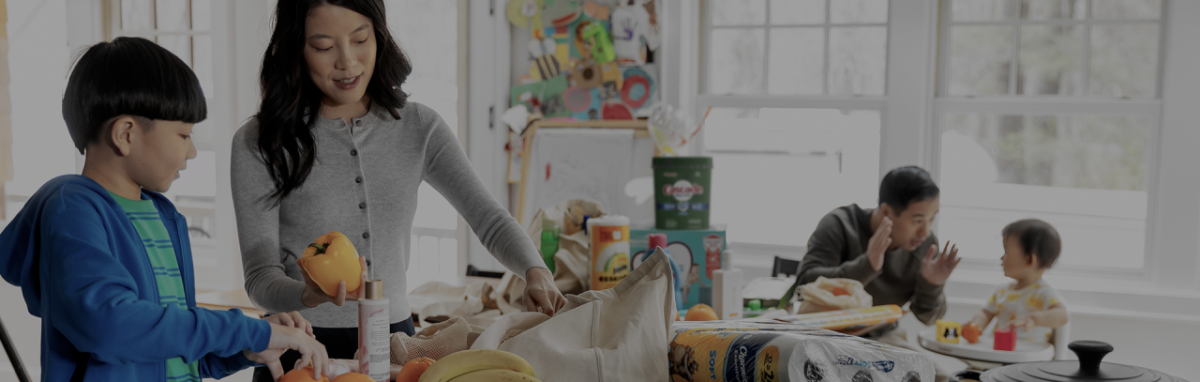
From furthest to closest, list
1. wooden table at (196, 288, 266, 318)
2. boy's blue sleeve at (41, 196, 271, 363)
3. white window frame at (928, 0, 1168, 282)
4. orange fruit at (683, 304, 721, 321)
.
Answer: white window frame at (928, 0, 1168, 282)
wooden table at (196, 288, 266, 318)
orange fruit at (683, 304, 721, 321)
boy's blue sleeve at (41, 196, 271, 363)

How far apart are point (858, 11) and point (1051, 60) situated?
74cm

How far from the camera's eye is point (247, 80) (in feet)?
11.7

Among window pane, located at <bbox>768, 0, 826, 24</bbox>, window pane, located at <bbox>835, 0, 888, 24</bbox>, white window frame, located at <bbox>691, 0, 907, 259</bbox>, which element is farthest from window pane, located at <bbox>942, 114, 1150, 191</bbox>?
window pane, located at <bbox>768, 0, 826, 24</bbox>

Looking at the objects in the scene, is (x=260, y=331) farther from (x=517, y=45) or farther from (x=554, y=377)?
(x=517, y=45)

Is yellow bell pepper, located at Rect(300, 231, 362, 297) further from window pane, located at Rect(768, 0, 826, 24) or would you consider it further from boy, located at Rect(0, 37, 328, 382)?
window pane, located at Rect(768, 0, 826, 24)

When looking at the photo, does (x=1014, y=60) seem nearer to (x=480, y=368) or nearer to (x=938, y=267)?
(x=938, y=267)

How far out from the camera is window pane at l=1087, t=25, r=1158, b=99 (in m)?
3.00

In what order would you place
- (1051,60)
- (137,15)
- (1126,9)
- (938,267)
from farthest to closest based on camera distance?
(137,15)
(1051,60)
(1126,9)
(938,267)

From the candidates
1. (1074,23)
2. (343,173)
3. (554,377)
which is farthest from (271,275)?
(1074,23)

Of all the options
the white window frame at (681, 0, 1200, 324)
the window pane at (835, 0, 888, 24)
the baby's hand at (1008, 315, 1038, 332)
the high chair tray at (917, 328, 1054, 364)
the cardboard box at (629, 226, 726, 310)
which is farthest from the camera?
the window pane at (835, 0, 888, 24)

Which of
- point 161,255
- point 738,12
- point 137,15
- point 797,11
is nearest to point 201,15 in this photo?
point 137,15

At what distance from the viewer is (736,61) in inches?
141

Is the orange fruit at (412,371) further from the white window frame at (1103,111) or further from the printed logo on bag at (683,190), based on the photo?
the white window frame at (1103,111)

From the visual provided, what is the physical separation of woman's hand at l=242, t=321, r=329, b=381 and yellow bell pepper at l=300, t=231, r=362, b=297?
7 centimetres
